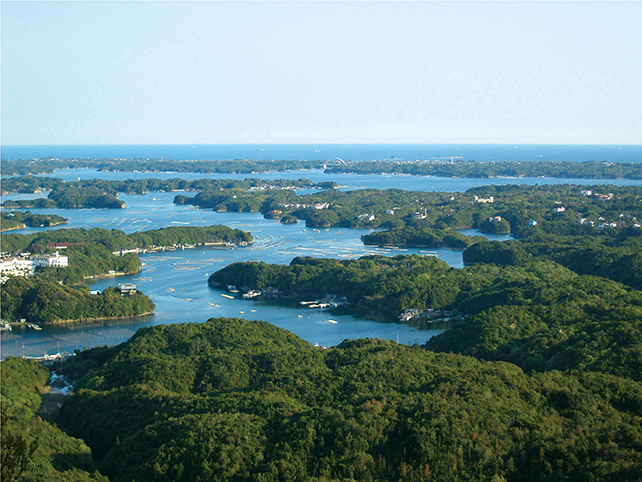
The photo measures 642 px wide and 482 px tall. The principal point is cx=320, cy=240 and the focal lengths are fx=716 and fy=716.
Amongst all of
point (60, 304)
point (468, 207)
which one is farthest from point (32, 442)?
point (468, 207)

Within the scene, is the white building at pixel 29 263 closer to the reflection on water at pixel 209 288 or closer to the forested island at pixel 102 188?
the reflection on water at pixel 209 288

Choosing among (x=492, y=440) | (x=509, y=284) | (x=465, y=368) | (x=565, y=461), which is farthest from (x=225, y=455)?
(x=509, y=284)

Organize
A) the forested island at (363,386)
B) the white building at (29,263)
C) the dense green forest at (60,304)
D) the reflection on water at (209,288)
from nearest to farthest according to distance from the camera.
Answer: the forested island at (363,386), the reflection on water at (209,288), the dense green forest at (60,304), the white building at (29,263)

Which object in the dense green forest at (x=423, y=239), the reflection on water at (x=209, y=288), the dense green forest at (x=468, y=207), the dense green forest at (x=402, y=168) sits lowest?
the reflection on water at (x=209, y=288)

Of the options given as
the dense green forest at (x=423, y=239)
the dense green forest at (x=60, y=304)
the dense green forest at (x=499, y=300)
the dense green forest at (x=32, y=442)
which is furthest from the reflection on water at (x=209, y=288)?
the dense green forest at (x=32, y=442)

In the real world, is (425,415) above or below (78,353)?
above

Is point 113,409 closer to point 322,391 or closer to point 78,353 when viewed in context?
point 322,391

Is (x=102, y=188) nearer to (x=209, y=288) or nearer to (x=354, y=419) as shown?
(x=209, y=288)
